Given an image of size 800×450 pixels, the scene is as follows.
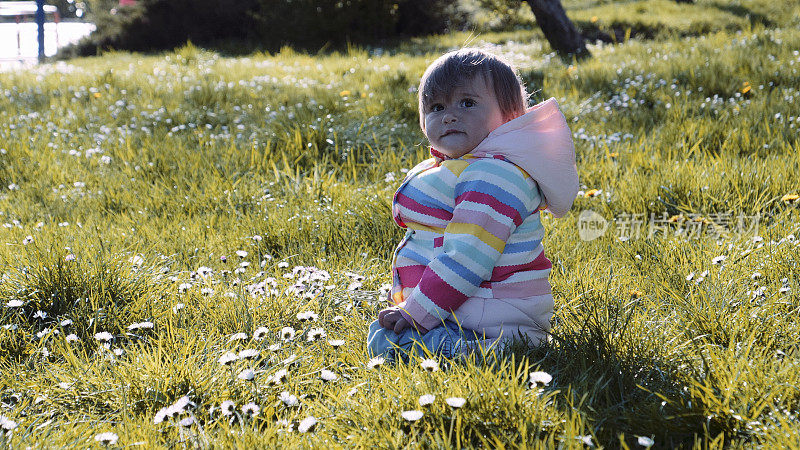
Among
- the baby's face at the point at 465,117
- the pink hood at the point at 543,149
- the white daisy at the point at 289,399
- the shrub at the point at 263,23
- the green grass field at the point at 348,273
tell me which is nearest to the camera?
the green grass field at the point at 348,273

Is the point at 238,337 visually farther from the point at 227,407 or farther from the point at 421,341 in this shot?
the point at 421,341

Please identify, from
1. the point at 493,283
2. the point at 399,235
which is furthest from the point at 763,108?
the point at 493,283

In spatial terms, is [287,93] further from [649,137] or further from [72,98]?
[649,137]

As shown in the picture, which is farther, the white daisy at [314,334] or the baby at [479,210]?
the white daisy at [314,334]

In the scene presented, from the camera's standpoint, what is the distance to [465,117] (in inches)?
107

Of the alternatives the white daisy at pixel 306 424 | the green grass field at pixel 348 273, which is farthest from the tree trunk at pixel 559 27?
the white daisy at pixel 306 424

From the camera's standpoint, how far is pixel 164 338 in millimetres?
3158

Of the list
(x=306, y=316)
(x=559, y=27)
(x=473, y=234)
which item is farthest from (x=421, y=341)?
(x=559, y=27)

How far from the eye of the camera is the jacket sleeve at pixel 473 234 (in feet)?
8.25

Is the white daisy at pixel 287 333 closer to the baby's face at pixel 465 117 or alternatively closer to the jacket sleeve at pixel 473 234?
the jacket sleeve at pixel 473 234

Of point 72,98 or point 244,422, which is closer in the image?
point 244,422

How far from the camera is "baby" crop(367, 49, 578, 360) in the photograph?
254cm

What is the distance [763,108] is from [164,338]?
5258 millimetres

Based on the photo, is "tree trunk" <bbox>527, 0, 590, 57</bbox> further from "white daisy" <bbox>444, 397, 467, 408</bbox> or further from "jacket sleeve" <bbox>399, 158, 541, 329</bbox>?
"white daisy" <bbox>444, 397, 467, 408</bbox>
